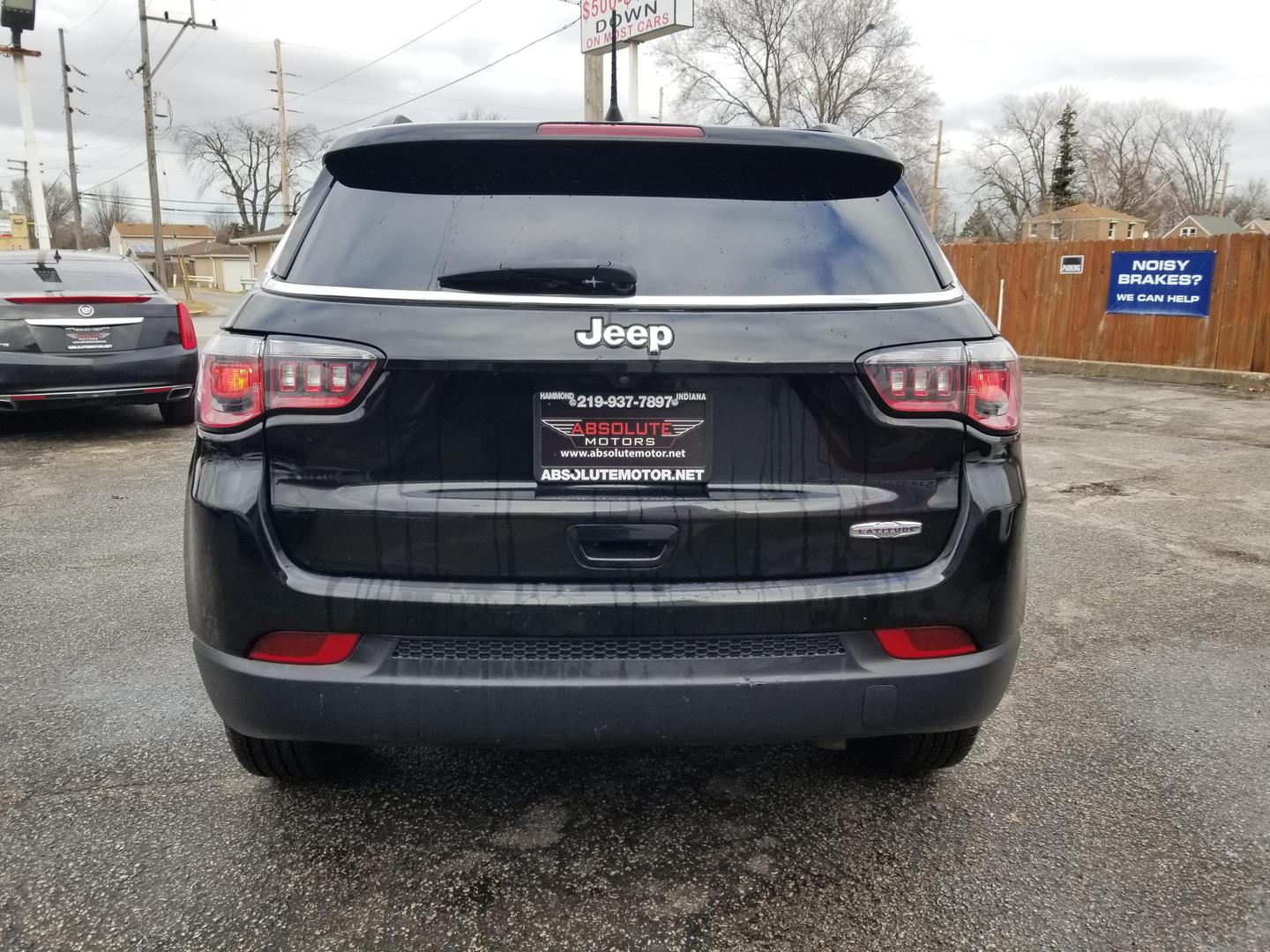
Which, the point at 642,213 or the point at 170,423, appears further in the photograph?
the point at 170,423

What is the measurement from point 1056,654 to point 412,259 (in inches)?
116

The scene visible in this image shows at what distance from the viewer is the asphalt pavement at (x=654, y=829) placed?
2.17m

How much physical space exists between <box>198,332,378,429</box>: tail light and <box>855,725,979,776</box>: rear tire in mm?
1633

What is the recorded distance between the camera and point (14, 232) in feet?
223

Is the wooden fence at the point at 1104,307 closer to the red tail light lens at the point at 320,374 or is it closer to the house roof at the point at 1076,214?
the red tail light lens at the point at 320,374

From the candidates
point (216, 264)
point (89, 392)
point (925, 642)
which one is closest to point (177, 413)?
point (89, 392)

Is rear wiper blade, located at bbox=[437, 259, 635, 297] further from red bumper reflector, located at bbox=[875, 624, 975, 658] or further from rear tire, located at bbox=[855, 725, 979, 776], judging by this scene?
rear tire, located at bbox=[855, 725, 979, 776]

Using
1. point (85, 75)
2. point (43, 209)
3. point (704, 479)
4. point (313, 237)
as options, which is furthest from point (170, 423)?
point (85, 75)

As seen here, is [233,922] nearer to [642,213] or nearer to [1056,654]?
[642,213]

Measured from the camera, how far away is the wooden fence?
41.5 ft

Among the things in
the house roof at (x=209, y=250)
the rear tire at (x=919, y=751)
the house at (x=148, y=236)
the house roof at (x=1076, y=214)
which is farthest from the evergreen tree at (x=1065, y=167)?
the rear tire at (x=919, y=751)

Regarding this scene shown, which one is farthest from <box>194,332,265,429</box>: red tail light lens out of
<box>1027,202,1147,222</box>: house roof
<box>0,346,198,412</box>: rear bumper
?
<box>1027,202,1147,222</box>: house roof

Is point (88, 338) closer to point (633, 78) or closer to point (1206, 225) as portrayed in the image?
point (633, 78)

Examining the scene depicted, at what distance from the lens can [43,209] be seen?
19969 millimetres
